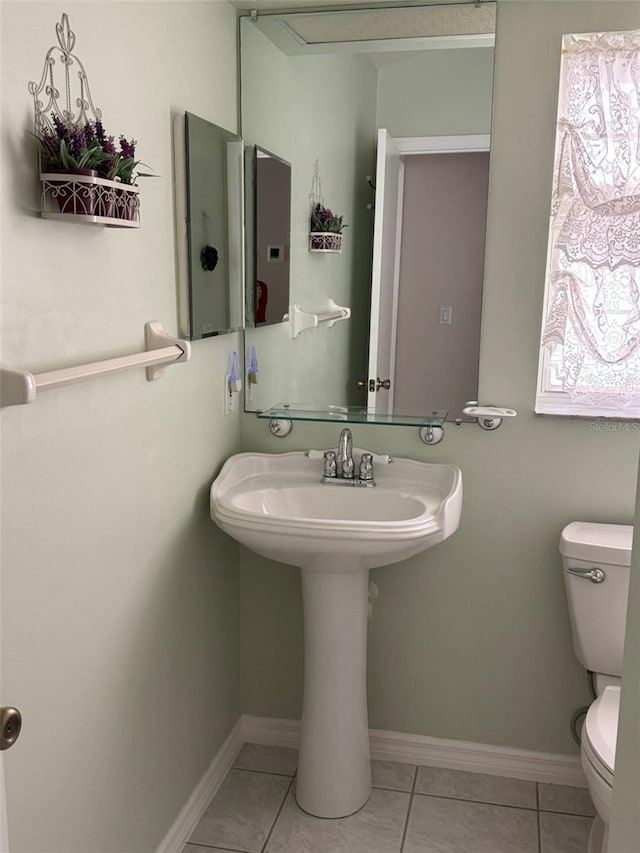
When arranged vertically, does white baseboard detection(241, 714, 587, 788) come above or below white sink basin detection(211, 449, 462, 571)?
below

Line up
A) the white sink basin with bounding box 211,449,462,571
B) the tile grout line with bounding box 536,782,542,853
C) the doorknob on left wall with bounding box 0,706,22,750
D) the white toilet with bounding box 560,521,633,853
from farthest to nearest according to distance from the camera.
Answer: the tile grout line with bounding box 536,782,542,853, the white toilet with bounding box 560,521,633,853, the white sink basin with bounding box 211,449,462,571, the doorknob on left wall with bounding box 0,706,22,750

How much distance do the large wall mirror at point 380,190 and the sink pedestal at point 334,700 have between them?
1.73ft

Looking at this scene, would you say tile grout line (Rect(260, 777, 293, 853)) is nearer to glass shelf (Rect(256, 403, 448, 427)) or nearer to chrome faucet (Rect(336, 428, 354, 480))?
chrome faucet (Rect(336, 428, 354, 480))

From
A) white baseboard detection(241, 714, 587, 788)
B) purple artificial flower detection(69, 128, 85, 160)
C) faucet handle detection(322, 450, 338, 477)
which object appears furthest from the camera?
white baseboard detection(241, 714, 587, 788)

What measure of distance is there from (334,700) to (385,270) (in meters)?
1.19

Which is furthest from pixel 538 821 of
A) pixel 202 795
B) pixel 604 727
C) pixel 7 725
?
pixel 7 725

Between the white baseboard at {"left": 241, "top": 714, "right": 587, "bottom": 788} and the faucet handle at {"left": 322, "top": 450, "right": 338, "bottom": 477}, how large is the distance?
0.85m

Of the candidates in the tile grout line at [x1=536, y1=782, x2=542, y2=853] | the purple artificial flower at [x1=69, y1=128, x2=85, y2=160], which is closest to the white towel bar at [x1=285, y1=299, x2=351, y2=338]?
the purple artificial flower at [x1=69, y1=128, x2=85, y2=160]

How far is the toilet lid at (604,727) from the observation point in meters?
1.78

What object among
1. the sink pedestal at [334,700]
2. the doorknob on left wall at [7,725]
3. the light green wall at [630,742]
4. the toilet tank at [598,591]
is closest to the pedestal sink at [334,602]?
the sink pedestal at [334,700]

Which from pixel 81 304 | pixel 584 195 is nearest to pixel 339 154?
pixel 584 195

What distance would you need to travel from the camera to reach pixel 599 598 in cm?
212

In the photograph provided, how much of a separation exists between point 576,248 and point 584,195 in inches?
5.2

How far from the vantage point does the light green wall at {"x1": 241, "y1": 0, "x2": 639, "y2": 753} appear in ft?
6.96
